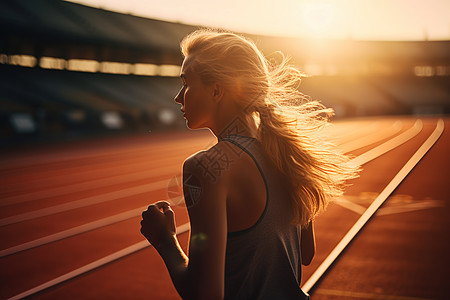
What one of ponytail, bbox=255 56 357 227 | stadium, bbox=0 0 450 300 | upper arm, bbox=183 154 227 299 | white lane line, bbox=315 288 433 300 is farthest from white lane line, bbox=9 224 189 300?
upper arm, bbox=183 154 227 299

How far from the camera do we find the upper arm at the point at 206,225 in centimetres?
125

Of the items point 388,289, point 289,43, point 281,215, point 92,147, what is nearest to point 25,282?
point 388,289

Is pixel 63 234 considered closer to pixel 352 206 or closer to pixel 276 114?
pixel 352 206

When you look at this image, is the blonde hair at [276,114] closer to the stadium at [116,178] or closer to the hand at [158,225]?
the hand at [158,225]

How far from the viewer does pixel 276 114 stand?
5.43 feet

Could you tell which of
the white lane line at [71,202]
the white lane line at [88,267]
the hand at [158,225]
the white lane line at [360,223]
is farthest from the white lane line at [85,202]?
the hand at [158,225]

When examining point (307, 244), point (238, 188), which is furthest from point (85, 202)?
point (238, 188)

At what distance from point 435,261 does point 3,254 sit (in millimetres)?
5104

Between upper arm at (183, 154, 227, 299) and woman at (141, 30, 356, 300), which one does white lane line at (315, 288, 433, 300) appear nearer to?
woman at (141, 30, 356, 300)

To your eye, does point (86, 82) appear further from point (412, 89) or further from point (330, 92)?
point (412, 89)

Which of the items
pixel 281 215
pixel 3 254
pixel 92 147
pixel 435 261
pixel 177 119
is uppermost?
pixel 177 119

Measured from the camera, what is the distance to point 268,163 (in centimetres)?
148

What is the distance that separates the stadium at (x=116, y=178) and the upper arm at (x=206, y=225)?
159 cm

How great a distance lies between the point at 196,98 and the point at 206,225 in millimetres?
419
